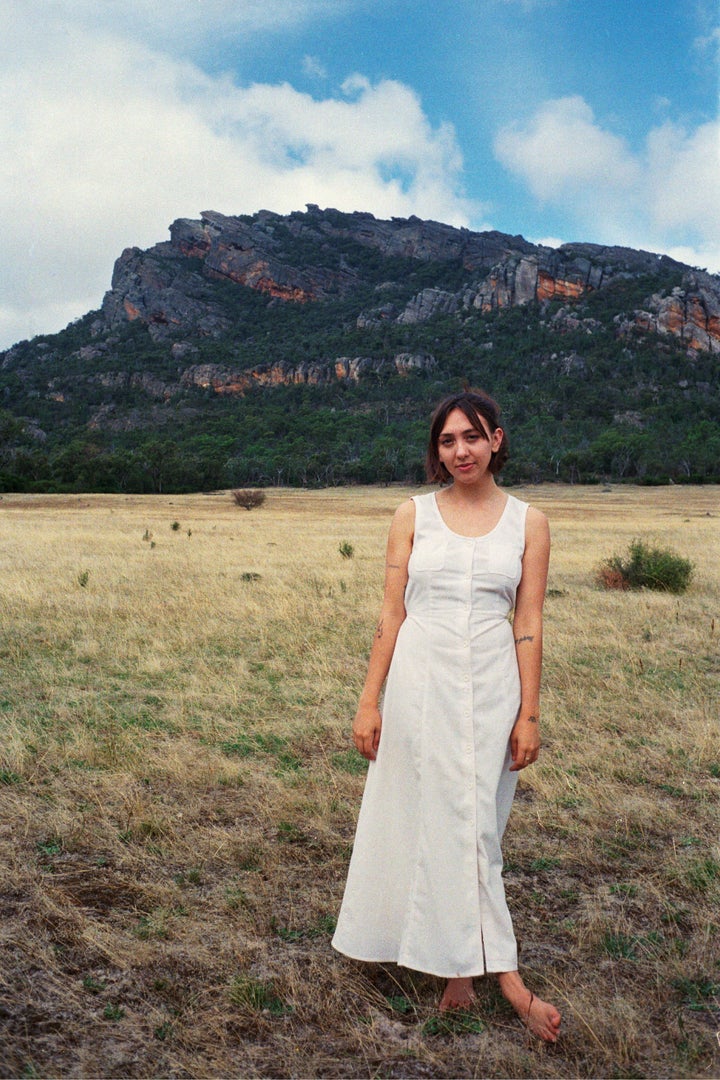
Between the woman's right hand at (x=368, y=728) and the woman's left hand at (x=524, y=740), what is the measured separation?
1.73ft

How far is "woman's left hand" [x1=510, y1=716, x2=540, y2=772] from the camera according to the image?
2.79 m

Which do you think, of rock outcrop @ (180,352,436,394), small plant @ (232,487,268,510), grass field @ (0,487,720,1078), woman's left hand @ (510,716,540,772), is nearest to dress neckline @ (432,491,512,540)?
woman's left hand @ (510,716,540,772)

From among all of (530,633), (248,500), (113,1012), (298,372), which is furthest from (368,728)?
(298,372)

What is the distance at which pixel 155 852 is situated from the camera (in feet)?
14.2

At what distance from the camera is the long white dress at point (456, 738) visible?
2.75 meters

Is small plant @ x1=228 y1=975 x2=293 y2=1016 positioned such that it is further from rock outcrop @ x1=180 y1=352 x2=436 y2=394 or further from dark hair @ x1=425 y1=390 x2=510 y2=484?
rock outcrop @ x1=180 y1=352 x2=436 y2=394

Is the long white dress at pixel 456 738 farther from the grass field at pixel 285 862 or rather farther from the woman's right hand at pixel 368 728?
the grass field at pixel 285 862

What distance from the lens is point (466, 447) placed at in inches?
112

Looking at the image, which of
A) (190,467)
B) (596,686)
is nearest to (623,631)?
(596,686)

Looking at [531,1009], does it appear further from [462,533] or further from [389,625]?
[462,533]

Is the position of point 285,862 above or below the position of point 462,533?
below

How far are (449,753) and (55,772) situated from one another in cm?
389

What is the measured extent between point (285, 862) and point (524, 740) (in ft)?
6.93

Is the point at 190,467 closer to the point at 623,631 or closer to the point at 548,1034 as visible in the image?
the point at 623,631
